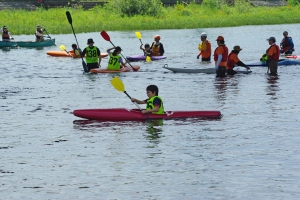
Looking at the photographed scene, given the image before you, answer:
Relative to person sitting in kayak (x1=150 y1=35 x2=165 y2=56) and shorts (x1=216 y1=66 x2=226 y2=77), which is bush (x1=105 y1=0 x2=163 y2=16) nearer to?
person sitting in kayak (x1=150 y1=35 x2=165 y2=56)

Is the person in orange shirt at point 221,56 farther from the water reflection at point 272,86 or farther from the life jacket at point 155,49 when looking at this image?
the life jacket at point 155,49

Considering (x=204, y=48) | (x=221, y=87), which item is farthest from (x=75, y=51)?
(x=221, y=87)

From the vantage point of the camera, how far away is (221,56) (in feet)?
78.2

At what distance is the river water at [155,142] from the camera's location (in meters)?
11.6

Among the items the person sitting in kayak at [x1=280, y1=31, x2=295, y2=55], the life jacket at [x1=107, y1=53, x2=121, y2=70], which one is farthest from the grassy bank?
the life jacket at [x1=107, y1=53, x2=121, y2=70]

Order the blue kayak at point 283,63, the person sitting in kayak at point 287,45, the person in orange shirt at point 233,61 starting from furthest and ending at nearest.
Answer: the person sitting in kayak at point 287,45
the blue kayak at point 283,63
the person in orange shirt at point 233,61

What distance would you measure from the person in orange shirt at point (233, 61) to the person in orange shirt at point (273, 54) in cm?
88

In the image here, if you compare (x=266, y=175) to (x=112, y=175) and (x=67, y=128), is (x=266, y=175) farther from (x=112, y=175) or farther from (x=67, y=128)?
(x=67, y=128)

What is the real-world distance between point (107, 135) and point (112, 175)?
3465 mm

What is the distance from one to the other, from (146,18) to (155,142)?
161ft

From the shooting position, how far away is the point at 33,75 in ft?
95.9

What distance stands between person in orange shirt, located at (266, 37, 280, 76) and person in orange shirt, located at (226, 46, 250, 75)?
876 millimetres

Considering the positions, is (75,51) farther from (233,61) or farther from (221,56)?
(221,56)

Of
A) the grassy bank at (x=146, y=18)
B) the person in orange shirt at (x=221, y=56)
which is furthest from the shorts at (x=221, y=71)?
the grassy bank at (x=146, y=18)
